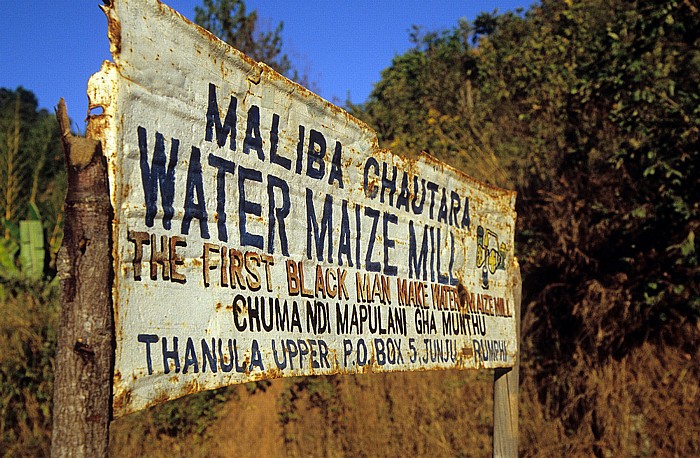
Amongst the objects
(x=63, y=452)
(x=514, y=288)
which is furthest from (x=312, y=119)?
(x=514, y=288)

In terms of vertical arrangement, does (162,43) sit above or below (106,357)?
above

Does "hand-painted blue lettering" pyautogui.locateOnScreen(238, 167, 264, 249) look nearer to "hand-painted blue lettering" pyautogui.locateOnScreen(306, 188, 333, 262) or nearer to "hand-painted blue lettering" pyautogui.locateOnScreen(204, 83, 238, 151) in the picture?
"hand-painted blue lettering" pyautogui.locateOnScreen(204, 83, 238, 151)

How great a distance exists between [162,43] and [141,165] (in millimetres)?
316

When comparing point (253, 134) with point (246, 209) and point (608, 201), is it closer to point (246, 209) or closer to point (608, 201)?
point (246, 209)

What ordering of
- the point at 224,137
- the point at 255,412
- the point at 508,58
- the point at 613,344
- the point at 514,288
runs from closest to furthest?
the point at 224,137
the point at 514,288
the point at 613,344
the point at 255,412
the point at 508,58

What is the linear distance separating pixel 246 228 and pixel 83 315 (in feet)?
2.05

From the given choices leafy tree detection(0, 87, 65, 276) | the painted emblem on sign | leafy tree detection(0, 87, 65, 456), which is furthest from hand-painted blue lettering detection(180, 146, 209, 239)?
leafy tree detection(0, 87, 65, 276)

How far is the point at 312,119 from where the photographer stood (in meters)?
2.33

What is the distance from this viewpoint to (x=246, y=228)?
1.99 meters

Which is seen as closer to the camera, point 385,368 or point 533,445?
point 385,368

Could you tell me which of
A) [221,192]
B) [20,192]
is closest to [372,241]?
[221,192]

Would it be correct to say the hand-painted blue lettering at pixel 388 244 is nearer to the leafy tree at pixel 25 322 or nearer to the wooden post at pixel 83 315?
the wooden post at pixel 83 315

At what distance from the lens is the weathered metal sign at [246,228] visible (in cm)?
159

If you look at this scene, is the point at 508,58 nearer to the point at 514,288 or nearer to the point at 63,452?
the point at 514,288
